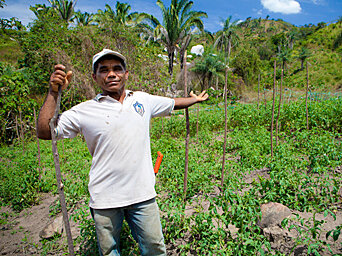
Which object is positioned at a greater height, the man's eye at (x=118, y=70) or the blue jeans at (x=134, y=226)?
the man's eye at (x=118, y=70)

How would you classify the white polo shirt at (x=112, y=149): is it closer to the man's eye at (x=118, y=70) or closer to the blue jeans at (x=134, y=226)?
the blue jeans at (x=134, y=226)

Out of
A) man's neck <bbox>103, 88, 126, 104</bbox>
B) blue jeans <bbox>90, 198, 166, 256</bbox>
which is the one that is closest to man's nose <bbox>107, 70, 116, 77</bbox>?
man's neck <bbox>103, 88, 126, 104</bbox>

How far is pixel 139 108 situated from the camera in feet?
5.38

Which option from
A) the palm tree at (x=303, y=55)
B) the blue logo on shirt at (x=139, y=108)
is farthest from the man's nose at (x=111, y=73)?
the palm tree at (x=303, y=55)

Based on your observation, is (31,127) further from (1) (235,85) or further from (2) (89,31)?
(1) (235,85)

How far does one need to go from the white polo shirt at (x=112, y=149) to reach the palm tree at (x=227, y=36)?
25.6 m

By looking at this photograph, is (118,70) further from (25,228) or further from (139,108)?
(25,228)

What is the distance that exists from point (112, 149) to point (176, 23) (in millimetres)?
17406

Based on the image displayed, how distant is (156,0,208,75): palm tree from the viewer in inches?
667

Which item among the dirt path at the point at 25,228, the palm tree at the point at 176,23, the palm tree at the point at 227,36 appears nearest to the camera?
the dirt path at the point at 25,228

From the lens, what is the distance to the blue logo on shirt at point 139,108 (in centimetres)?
162

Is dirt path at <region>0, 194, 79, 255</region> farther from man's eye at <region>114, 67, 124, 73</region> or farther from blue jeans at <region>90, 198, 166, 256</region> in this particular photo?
man's eye at <region>114, 67, 124, 73</region>

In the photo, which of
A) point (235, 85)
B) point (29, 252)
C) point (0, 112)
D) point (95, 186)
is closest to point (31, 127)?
point (0, 112)

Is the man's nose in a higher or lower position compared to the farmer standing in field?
higher
